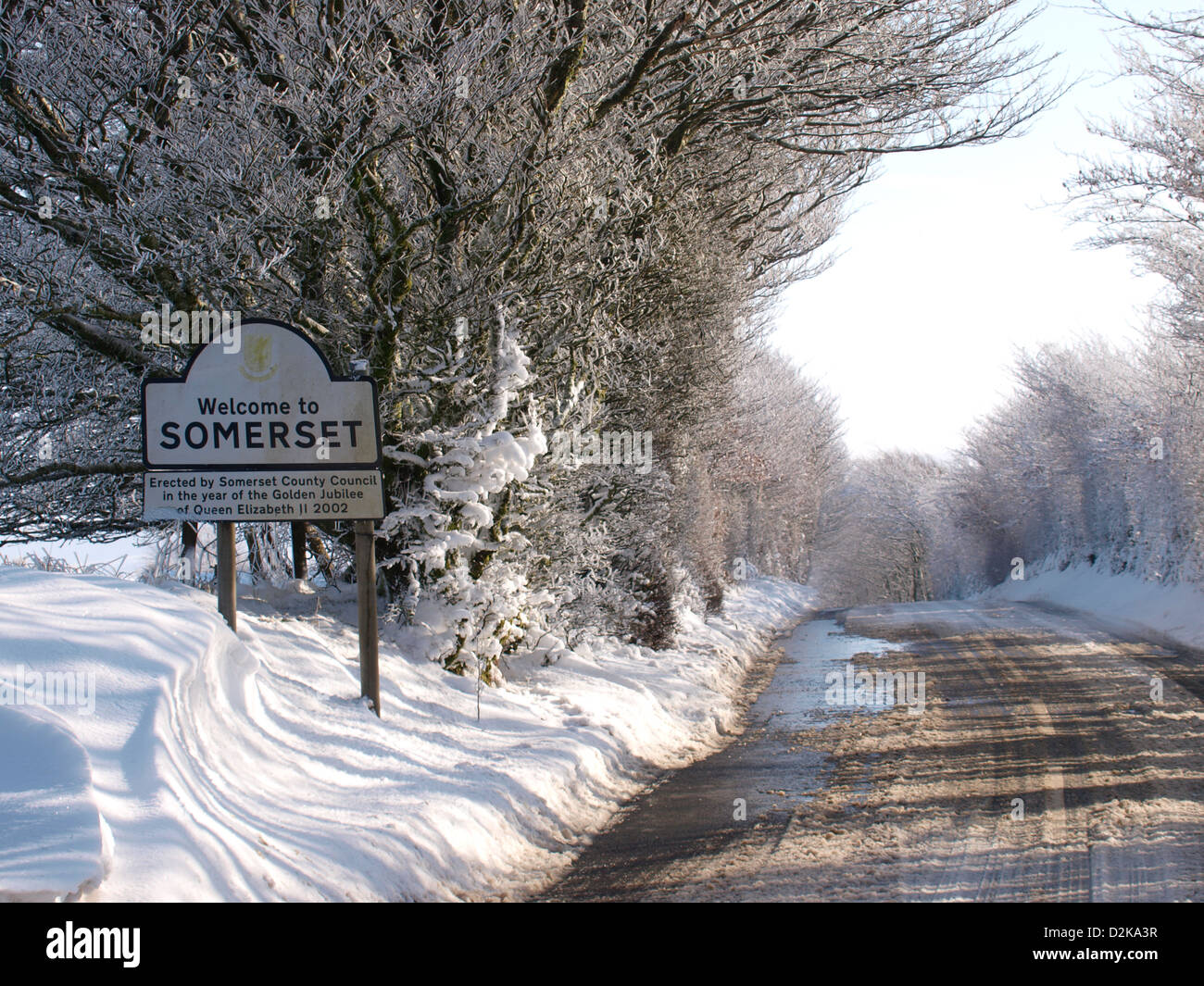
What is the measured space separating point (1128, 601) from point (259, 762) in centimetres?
2705

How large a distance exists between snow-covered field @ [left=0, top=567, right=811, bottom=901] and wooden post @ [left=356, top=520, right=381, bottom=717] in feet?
0.48

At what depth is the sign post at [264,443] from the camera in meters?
7.28

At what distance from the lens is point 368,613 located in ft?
24.7

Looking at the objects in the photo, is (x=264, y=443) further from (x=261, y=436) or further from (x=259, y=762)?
(x=259, y=762)

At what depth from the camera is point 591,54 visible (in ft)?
33.9

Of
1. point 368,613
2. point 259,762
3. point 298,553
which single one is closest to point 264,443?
point 368,613

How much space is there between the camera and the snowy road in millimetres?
5191

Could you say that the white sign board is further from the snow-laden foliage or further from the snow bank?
the snow bank

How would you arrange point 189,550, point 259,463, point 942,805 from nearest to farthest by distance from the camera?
point 942,805 < point 259,463 < point 189,550

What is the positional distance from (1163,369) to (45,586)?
1238 inches

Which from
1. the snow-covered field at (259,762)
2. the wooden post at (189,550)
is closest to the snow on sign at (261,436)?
the snow-covered field at (259,762)

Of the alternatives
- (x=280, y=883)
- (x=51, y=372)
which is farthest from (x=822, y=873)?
(x=51, y=372)

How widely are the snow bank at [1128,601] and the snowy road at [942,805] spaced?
7987mm

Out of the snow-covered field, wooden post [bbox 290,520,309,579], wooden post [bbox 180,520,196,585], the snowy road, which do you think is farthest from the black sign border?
wooden post [bbox 290,520,309,579]
